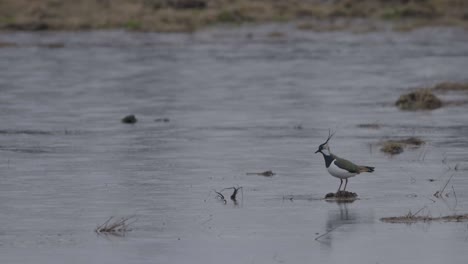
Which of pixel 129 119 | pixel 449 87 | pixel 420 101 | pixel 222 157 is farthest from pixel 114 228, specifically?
pixel 449 87

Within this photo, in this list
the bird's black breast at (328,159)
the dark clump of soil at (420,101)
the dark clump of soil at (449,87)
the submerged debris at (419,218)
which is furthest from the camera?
the dark clump of soil at (449,87)

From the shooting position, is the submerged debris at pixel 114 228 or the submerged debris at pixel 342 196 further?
the submerged debris at pixel 342 196

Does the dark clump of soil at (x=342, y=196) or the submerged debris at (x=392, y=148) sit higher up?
the submerged debris at (x=392, y=148)

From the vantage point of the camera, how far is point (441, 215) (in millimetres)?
13492

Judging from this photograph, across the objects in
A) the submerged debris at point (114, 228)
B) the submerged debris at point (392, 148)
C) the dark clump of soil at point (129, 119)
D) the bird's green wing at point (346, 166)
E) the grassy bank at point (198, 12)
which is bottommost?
the submerged debris at point (114, 228)

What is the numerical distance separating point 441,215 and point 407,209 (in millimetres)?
529

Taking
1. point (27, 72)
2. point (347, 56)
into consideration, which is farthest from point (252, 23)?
point (27, 72)

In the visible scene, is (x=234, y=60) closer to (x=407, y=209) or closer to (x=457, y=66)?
(x=457, y=66)

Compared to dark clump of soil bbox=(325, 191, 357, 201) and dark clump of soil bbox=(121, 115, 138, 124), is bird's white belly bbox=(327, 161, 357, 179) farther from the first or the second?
dark clump of soil bbox=(121, 115, 138, 124)

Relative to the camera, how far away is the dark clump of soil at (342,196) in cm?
1470

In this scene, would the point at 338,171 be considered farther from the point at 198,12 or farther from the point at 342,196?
the point at 198,12

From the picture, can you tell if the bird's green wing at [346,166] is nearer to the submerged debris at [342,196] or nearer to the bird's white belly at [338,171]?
the bird's white belly at [338,171]

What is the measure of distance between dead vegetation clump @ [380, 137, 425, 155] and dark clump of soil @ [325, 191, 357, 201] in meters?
4.28

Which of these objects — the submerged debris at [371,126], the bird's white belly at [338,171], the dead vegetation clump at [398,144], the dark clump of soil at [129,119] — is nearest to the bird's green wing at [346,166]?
the bird's white belly at [338,171]
